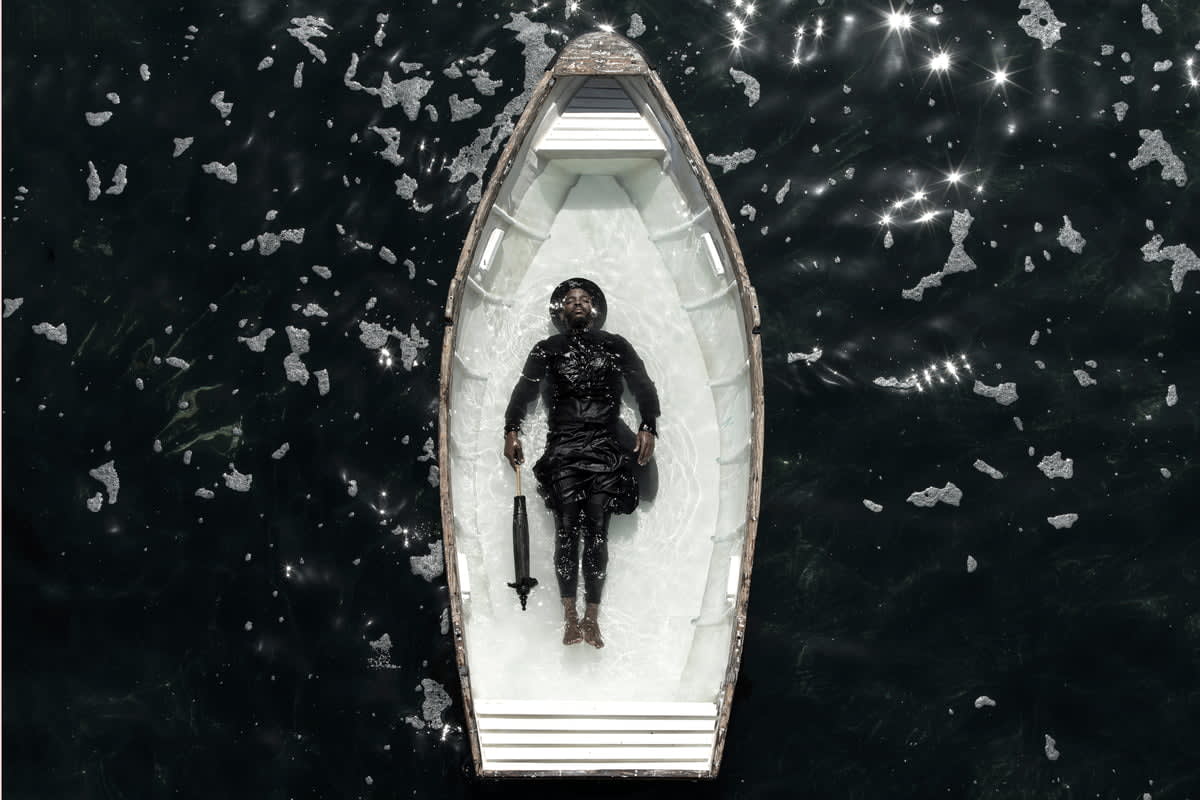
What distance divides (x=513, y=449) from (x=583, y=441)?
0.38 m

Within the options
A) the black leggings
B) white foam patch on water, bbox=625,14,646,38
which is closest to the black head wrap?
the black leggings

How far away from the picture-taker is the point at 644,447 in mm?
5996

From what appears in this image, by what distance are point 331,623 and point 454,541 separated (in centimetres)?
114

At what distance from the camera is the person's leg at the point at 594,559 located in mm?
5938

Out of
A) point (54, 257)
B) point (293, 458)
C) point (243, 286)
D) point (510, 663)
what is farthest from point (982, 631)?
point (54, 257)

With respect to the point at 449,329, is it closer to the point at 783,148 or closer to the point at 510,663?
the point at 510,663

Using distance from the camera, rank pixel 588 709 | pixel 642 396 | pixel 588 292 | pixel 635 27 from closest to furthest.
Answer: pixel 588 709, pixel 642 396, pixel 588 292, pixel 635 27

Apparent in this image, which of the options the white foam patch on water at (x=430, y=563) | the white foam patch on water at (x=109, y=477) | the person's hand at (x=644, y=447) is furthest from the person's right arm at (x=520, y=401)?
the white foam patch on water at (x=109, y=477)

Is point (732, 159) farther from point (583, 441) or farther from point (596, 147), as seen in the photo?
point (583, 441)

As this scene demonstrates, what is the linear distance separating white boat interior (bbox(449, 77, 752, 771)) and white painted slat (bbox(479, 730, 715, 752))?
0.77 ft

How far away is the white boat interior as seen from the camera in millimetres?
6082

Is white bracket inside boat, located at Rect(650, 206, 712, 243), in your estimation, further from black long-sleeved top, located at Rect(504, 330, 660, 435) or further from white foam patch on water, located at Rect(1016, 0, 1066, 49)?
white foam patch on water, located at Rect(1016, 0, 1066, 49)

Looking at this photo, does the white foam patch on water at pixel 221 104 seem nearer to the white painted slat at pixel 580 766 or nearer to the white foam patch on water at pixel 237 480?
the white foam patch on water at pixel 237 480

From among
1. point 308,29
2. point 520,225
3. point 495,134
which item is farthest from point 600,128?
point 308,29
